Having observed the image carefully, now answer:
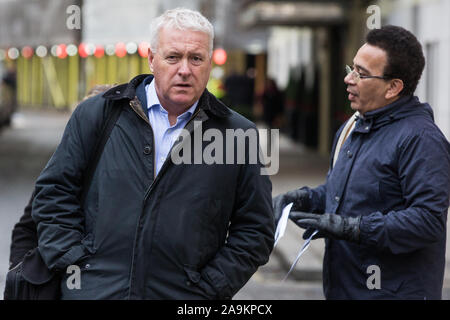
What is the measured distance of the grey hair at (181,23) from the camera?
320 centimetres

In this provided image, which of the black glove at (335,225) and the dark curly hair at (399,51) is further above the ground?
the dark curly hair at (399,51)

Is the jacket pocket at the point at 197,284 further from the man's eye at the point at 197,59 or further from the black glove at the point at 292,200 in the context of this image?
the black glove at the point at 292,200

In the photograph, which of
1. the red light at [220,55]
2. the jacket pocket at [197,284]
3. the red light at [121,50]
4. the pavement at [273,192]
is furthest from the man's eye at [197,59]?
the red light at [121,50]

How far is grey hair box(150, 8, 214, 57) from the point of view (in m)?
3.20

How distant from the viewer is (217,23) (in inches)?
1272

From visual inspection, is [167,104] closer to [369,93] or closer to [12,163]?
[369,93]

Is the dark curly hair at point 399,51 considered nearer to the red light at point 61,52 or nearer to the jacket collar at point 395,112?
the jacket collar at point 395,112

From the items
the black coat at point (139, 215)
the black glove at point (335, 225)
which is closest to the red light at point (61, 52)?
the black glove at point (335, 225)

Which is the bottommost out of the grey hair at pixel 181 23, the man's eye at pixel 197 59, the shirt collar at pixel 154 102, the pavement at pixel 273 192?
the pavement at pixel 273 192

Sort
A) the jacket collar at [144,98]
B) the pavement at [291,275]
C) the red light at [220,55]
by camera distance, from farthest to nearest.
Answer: the red light at [220,55] → the pavement at [291,275] → the jacket collar at [144,98]

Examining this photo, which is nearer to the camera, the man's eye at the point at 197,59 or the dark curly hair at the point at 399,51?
the man's eye at the point at 197,59

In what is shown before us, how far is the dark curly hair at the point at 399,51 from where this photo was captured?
389cm

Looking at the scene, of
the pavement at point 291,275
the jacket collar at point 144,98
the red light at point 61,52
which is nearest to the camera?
the jacket collar at point 144,98
